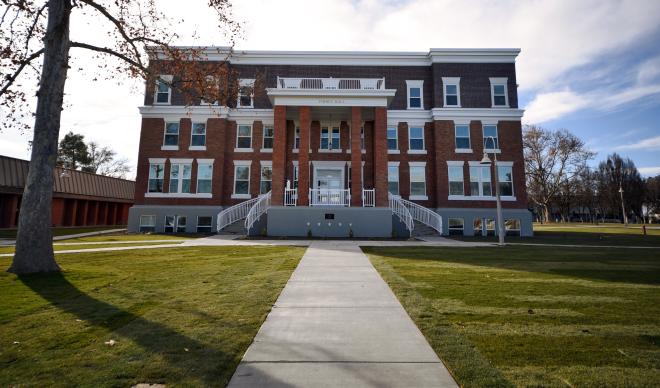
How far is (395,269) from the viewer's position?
328 inches

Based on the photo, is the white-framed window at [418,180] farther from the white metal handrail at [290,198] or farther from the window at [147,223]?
the window at [147,223]

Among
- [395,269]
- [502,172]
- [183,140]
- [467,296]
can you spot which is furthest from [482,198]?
[183,140]

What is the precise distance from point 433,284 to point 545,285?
231 centimetres

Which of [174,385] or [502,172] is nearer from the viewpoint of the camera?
[174,385]

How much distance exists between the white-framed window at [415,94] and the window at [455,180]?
550 cm

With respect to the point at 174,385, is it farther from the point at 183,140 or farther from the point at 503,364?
the point at 183,140

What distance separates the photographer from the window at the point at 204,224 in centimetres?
2331

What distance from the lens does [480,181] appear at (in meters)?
24.1

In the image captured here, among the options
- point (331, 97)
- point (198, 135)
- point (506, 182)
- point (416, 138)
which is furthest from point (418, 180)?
point (198, 135)

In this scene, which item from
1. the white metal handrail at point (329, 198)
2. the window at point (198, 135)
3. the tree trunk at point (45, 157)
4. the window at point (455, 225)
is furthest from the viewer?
the window at point (198, 135)

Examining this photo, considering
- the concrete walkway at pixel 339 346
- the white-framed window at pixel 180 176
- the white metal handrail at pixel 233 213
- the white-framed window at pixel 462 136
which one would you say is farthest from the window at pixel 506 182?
the white-framed window at pixel 180 176

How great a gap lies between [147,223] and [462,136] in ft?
79.3

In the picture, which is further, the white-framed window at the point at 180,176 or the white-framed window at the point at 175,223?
the white-framed window at the point at 180,176

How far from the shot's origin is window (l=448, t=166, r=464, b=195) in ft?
78.5
